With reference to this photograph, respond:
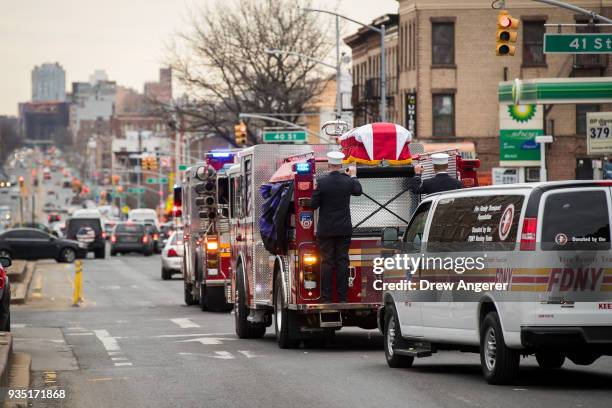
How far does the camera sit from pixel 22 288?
4350 cm

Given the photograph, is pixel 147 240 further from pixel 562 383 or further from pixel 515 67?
pixel 562 383

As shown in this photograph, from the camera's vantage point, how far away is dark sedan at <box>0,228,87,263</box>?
6862cm

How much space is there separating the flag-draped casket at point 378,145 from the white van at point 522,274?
13.2 ft

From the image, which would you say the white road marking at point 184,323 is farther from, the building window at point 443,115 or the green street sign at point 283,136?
the building window at point 443,115

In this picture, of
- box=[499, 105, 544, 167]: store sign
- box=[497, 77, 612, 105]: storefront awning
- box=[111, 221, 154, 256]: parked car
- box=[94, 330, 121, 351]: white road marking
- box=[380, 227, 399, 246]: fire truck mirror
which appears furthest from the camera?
box=[111, 221, 154, 256]: parked car

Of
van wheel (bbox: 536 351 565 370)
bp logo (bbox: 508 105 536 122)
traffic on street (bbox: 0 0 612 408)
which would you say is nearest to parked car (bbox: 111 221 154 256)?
bp logo (bbox: 508 105 536 122)

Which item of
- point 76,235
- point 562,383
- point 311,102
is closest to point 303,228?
point 562,383

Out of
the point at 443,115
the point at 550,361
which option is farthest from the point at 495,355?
the point at 443,115

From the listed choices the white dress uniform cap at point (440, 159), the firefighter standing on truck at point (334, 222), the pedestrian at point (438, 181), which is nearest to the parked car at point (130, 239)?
the pedestrian at point (438, 181)

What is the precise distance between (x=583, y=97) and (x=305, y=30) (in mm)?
20028

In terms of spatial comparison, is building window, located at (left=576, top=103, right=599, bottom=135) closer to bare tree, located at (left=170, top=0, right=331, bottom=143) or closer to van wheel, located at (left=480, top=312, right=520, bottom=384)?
bare tree, located at (left=170, top=0, right=331, bottom=143)

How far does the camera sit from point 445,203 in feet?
53.6

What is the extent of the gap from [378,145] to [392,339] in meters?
3.67

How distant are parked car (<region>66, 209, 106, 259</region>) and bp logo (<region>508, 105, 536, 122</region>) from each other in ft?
71.0
